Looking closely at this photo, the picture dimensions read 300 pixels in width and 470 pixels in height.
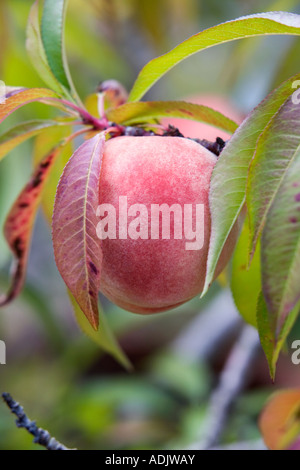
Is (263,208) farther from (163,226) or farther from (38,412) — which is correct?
(38,412)

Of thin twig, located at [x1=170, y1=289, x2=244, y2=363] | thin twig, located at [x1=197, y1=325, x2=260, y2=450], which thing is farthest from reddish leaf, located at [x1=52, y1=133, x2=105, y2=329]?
thin twig, located at [x1=170, y1=289, x2=244, y2=363]

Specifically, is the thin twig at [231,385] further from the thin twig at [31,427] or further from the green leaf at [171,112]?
the green leaf at [171,112]

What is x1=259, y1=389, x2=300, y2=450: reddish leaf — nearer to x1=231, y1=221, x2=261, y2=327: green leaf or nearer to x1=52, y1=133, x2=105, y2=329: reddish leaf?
x1=231, y1=221, x2=261, y2=327: green leaf

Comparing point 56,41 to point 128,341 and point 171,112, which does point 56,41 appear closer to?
point 171,112

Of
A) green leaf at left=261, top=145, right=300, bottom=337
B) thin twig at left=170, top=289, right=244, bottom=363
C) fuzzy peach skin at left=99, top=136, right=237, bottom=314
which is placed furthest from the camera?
thin twig at left=170, top=289, right=244, bottom=363

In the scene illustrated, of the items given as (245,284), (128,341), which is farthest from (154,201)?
(128,341)

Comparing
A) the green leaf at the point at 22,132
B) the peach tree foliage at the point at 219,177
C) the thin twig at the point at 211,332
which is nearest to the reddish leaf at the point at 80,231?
the peach tree foliage at the point at 219,177
